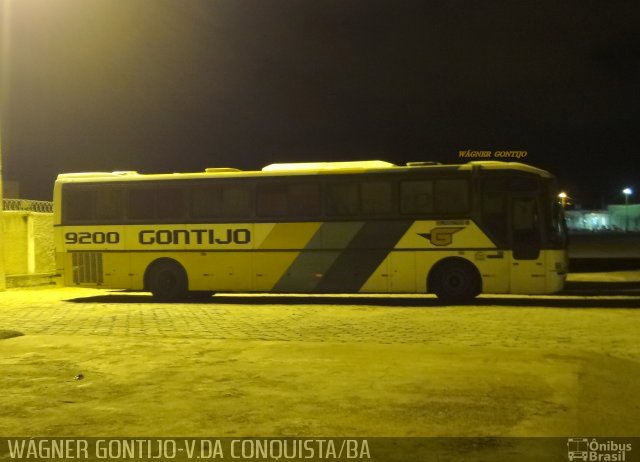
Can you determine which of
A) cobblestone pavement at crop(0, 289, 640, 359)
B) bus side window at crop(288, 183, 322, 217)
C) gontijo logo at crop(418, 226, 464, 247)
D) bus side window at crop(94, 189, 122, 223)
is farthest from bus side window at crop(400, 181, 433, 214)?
bus side window at crop(94, 189, 122, 223)

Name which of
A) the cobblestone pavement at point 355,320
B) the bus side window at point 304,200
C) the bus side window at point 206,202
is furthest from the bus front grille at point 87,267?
the bus side window at point 304,200

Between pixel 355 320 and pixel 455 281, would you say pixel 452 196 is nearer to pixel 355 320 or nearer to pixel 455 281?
pixel 455 281

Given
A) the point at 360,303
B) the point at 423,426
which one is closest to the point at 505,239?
the point at 360,303

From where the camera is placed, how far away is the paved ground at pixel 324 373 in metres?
6.86

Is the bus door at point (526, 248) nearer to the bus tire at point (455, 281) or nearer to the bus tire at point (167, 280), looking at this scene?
the bus tire at point (455, 281)

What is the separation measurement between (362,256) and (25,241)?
1248 cm

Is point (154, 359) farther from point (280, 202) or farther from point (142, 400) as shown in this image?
point (280, 202)

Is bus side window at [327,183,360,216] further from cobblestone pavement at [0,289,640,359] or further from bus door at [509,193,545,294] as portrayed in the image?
bus door at [509,193,545,294]

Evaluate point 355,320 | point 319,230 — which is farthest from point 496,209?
point 355,320

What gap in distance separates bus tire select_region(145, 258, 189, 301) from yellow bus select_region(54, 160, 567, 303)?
0.03m

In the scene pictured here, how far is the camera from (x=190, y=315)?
52.1 ft

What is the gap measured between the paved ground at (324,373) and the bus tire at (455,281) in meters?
1.14

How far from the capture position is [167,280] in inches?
756

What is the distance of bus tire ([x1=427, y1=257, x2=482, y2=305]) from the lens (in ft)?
56.8
